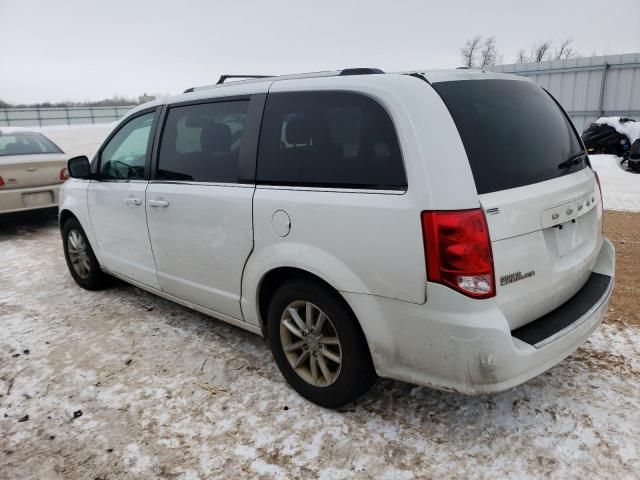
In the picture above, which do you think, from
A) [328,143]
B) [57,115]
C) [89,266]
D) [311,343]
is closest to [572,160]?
[328,143]

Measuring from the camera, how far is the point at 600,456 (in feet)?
7.72

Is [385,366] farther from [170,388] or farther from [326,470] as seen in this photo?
[170,388]

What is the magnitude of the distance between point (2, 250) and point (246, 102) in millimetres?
5565

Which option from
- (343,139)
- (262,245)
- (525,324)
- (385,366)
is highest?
(343,139)

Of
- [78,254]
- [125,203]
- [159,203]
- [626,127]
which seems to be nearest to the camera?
[159,203]

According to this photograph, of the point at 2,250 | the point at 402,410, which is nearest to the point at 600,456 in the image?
the point at 402,410

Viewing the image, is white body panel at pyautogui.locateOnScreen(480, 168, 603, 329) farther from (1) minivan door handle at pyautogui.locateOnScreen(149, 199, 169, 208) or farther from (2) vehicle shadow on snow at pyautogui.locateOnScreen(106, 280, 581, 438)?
(1) minivan door handle at pyautogui.locateOnScreen(149, 199, 169, 208)

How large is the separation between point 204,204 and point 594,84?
656 inches

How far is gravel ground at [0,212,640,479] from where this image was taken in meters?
2.41

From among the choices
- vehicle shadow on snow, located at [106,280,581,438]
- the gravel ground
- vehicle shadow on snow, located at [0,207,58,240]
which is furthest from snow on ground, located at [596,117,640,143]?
vehicle shadow on snow, located at [0,207,58,240]

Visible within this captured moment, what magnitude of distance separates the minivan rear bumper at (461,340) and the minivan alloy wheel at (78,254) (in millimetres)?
3462

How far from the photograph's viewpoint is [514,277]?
221 centimetres

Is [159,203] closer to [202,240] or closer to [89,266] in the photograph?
[202,240]

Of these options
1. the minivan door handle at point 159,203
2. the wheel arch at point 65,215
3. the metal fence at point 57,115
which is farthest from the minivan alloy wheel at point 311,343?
the metal fence at point 57,115
